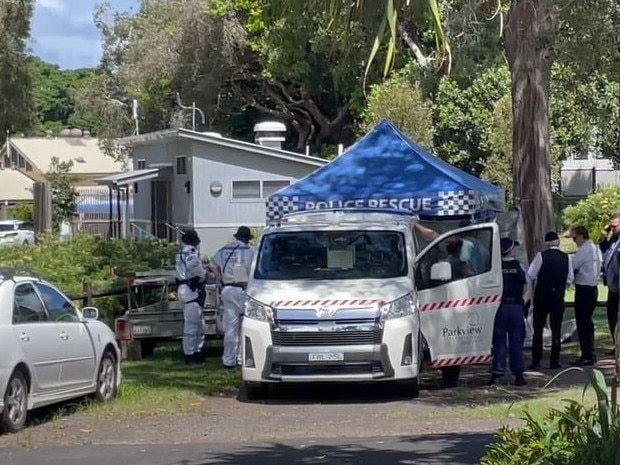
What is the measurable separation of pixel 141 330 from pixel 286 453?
7.82 m

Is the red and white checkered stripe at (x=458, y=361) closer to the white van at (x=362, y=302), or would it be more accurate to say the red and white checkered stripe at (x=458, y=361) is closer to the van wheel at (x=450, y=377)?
the white van at (x=362, y=302)

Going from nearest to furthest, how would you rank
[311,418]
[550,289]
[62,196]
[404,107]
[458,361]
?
1. [311,418]
2. [458,361]
3. [550,289]
4. [404,107]
5. [62,196]

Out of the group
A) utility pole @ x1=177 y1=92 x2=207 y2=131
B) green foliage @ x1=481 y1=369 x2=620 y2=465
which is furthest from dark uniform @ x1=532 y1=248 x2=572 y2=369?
utility pole @ x1=177 y1=92 x2=207 y2=131

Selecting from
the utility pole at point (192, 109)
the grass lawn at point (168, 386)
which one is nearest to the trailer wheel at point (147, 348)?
the grass lawn at point (168, 386)

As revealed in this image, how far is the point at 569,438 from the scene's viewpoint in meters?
6.69

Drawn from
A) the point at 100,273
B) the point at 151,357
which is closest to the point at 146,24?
the point at 100,273

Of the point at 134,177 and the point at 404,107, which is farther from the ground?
the point at 404,107

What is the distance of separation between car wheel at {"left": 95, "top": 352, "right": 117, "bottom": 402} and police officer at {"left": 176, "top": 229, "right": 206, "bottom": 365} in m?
2.49

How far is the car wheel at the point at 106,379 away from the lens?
14336mm

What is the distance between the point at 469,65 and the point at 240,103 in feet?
45.0

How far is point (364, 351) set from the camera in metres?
13.9

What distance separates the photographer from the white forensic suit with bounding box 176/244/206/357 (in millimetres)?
17047

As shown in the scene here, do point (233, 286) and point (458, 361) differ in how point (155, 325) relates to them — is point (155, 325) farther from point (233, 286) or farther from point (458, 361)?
point (458, 361)

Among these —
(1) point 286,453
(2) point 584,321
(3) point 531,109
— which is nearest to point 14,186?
(3) point 531,109
